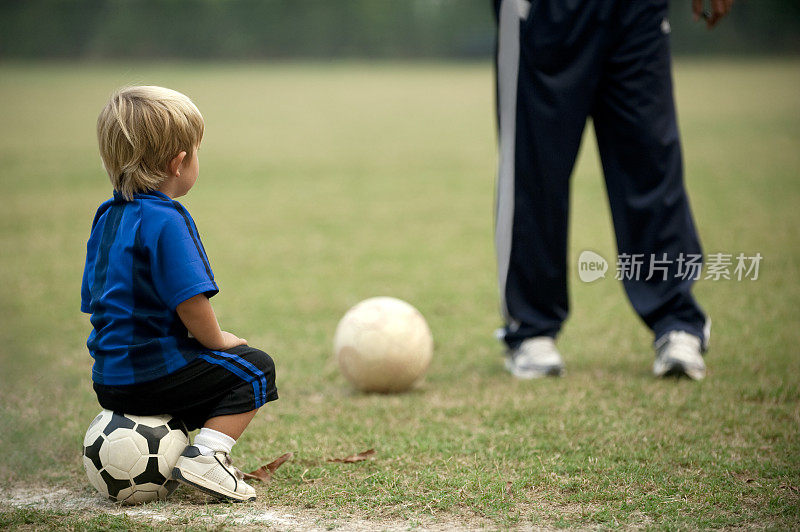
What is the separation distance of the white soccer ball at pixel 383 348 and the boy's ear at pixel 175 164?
4.52ft

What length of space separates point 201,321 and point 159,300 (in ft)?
0.44

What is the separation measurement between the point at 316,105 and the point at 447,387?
2051cm

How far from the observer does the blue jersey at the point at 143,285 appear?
8.11 ft

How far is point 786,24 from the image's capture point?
1369 inches

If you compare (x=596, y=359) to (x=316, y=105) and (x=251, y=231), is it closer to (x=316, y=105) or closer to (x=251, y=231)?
(x=251, y=231)

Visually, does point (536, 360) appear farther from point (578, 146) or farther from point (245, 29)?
point (245, 29)

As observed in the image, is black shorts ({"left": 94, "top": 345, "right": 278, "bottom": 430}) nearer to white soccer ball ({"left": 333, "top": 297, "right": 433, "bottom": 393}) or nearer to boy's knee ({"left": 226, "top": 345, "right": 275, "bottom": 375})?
boy's knee ({"left": 226, "top": 345, "right": 275, "bottom": 375})

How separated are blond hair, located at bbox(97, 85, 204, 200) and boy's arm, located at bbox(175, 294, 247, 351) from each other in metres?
0.36

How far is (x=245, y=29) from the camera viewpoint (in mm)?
42625

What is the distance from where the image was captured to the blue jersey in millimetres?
2471

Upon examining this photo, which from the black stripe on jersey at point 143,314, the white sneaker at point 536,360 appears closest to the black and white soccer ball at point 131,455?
Answer: the black stripe on jersey at point 143,314

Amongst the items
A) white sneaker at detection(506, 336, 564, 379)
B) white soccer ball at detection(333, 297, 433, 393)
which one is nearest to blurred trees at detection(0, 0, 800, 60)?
white sneaker at detection(506, 336, 564, 379)

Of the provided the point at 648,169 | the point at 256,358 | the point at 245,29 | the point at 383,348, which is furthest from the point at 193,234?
the point at 245,29

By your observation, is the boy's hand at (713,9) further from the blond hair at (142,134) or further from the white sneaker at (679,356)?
the blond hair at (142,134)
